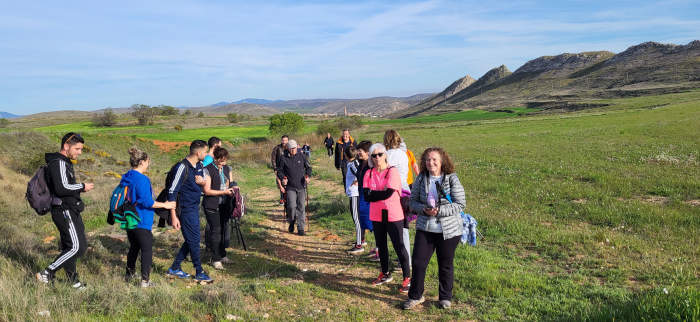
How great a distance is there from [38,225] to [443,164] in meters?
9.86

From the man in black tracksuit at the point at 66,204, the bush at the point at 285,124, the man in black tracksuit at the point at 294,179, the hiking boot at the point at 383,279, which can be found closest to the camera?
the man in black tracksuit at the point at 66,204

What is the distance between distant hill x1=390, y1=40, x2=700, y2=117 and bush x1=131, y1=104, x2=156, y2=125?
80479 millimetres

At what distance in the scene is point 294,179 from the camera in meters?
8.72

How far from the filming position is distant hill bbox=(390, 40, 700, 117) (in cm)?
9730

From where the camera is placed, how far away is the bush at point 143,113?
221 ft

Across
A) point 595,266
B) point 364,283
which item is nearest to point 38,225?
point 364,283

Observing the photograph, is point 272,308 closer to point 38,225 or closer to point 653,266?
point 653,266

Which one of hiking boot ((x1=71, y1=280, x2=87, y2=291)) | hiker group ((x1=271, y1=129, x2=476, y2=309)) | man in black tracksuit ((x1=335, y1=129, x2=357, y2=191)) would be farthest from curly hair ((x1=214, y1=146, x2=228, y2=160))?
man in black tracksuit ((x1=335, y1=129, x2=357, y2=191))

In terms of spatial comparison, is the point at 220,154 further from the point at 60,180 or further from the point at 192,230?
the point at 60,180

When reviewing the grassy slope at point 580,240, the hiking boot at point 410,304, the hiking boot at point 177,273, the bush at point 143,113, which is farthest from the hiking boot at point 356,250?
the bush at point 143,113

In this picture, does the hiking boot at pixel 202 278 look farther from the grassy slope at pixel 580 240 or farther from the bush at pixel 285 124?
the bush at pixel 285 124

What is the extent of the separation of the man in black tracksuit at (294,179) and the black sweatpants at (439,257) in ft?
14.1

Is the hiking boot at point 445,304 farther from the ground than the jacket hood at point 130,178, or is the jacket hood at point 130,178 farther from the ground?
the jacket hood at point 130,178

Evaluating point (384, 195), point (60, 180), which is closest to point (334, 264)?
point (384, 195)
